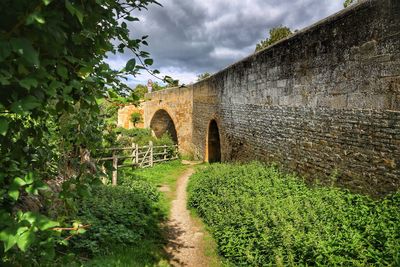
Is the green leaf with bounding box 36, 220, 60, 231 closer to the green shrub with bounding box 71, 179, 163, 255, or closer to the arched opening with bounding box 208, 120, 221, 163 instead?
the green shrub with bounding box 71, 179, 163, 255

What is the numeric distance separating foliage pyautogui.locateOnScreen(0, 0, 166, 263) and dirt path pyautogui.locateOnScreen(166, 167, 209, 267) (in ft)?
13.6

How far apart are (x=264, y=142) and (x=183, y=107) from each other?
10.4m

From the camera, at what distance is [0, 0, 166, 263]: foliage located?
1180mm

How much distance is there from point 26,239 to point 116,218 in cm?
540

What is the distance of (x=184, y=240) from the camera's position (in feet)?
20.9

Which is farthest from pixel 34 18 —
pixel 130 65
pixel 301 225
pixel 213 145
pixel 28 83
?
pixel 213 145

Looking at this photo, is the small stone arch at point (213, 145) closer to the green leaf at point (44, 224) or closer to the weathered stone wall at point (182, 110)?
the weathered stone wall at point (182, 110)

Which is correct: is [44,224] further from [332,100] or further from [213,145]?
[213,145]

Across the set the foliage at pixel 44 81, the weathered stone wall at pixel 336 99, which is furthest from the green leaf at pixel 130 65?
the weathered stone wall at pixel 336 99

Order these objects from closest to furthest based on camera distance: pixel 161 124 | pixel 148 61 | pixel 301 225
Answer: pixel 148 61 < pixel 301 225 < pixel 161 124

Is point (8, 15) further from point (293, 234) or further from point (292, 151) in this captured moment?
point (292, 151)

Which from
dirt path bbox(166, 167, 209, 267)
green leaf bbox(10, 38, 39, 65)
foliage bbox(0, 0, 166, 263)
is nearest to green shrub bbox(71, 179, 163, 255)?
dirt path bbox(166, 167, 209, 267)

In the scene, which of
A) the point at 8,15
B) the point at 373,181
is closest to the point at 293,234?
the point at 373,181

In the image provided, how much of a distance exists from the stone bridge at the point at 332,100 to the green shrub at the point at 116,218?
3.34 metres
